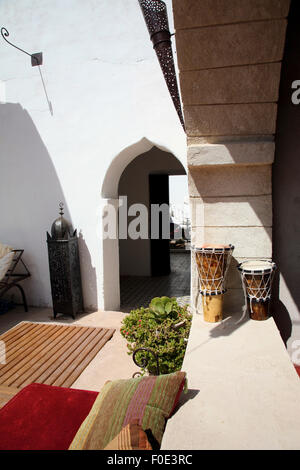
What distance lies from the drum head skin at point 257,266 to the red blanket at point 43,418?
5.61 ft

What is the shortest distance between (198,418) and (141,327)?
1.38 meters

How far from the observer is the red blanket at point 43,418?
5.74ft

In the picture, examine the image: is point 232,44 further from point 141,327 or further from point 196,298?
point 141,327

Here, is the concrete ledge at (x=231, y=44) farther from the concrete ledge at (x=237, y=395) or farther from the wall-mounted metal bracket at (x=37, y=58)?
the wall-mounted metal bracket at (x=37, y=58)

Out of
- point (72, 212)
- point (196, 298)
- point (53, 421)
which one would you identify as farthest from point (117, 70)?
point (53, 421)

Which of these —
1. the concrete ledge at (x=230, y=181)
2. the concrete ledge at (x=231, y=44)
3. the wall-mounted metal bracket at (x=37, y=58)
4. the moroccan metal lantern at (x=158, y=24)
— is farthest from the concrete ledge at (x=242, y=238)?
the wall-mounted metal bracket at (x=37, y=58)

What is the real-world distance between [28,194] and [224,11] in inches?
169

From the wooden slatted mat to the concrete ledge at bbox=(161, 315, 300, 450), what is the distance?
62.8 inches

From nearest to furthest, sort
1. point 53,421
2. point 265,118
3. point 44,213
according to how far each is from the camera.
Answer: point 53,421
point 265,118
point 44,213

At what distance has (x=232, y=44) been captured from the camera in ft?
7.60

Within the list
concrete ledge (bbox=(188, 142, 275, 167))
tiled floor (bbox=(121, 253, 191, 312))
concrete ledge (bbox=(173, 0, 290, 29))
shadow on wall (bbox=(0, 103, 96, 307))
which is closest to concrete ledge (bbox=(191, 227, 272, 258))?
concrete ledge (bbox=(188, 142, 275, 167))

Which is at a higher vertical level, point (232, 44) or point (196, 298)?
point (232, 44)

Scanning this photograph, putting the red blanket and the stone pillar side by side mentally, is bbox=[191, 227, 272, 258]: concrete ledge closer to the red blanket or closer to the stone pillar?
the stone pillar

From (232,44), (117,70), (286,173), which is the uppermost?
(117,70)
